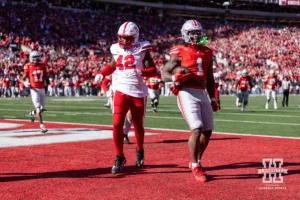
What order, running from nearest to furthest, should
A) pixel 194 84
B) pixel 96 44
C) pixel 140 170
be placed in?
pixel 194 84, pixel 140 170, pixel 96 44

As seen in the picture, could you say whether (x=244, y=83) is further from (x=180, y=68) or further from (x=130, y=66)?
(x=180, y=68)

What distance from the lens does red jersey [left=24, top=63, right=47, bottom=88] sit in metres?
11.9

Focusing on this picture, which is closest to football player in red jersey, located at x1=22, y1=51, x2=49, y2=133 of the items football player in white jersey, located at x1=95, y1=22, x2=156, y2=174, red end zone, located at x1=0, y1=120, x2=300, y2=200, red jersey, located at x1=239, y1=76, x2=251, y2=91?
red end zone, located at x1=0, y1=120, x2=300, y2=200

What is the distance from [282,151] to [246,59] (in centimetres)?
4469

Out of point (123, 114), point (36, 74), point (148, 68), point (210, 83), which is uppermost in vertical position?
point (148, 68)

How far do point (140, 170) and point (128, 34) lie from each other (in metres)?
1.80

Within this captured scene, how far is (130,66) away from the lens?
23.6 ft

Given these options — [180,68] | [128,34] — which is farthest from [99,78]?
[180,68]

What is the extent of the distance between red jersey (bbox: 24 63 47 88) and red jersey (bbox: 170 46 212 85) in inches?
240

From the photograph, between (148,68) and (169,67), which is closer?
(169,67)

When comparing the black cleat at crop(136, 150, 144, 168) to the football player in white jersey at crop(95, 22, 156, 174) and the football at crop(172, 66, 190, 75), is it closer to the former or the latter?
the football player in white jersey at crop(95, 22, 156, 174)

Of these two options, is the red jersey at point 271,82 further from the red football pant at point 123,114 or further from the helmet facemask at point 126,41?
the helmet facemask at point 126,41

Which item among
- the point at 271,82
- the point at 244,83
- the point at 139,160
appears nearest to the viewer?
the point at 139,160

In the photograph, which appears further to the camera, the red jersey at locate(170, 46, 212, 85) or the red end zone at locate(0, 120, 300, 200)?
the red jersey at locate(170, 46, 212, 85)
